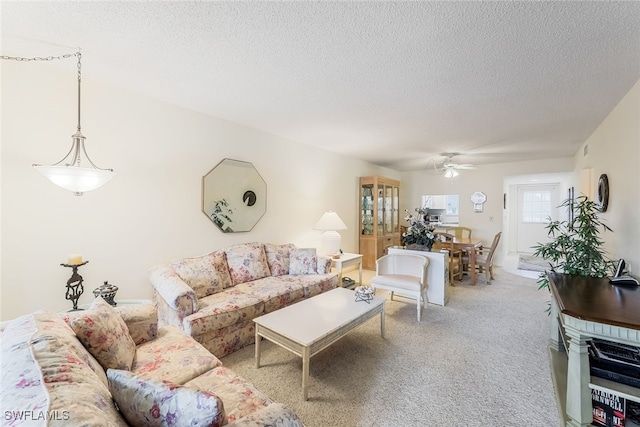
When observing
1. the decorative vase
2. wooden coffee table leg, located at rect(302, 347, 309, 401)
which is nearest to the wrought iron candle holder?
wooden coffee table leg, located at rect(302, 347, 309, 401)

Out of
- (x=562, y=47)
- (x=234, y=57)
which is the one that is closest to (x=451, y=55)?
(x=562, y=47)

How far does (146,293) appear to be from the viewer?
2.78 m

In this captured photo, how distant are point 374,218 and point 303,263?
266 cm

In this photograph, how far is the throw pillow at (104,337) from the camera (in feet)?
4.41

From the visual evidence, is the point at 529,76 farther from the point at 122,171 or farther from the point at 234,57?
the point at 122,171

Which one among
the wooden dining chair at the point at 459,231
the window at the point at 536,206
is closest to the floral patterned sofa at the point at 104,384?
the wooden dining chair at the point at 459,231

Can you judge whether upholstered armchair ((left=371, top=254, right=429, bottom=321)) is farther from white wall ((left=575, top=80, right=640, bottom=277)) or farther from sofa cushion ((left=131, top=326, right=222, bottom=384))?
sofa cushion ((left=131, top=326, right=222, bottom=384))

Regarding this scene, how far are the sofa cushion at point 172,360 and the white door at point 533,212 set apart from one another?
8591mm

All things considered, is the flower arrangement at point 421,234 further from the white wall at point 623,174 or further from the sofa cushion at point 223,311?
the sofa cushion at point 223,311

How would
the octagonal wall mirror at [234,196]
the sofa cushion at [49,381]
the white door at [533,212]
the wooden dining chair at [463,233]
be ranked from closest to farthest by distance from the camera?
the sofa cushion at [49,381], the octagonal wall mirror at [234,196], the wooden dining chair at [463,233], the white door at [533,212]

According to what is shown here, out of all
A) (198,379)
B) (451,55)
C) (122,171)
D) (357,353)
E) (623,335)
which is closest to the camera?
(623,335)

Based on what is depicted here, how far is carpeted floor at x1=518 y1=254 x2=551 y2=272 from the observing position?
5.88 meters

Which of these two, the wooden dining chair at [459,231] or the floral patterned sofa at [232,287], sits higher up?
the wooden dining chair at [459,231]

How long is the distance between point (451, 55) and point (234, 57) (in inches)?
63.4
